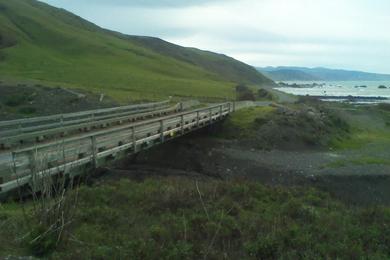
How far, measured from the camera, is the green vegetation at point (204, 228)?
1041cm

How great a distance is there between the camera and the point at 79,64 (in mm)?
110000

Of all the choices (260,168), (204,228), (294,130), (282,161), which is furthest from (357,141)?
(204,228)

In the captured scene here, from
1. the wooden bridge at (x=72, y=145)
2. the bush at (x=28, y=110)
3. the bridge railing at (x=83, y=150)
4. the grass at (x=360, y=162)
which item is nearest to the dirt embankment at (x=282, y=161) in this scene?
the grass at (x=360, y=162)

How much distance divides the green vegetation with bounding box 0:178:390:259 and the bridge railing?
907 mm

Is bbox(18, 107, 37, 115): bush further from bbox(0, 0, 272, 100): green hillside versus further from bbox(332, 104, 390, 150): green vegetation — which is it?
bbox(332, 104, 390, 150): green vegetation

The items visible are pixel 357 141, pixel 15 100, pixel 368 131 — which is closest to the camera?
pixel 357 141

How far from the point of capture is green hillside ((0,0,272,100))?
3113 inches

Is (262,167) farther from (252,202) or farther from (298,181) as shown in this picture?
(252,202)

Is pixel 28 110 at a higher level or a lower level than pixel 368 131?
higher

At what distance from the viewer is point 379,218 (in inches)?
608

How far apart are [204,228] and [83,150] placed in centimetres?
535

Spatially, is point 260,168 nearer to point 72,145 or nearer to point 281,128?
point 281,128

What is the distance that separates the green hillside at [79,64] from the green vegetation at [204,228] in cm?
4345

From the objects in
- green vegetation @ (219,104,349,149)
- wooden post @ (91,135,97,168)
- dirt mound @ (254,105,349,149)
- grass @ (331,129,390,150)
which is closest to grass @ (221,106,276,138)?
green vegetation @ (219,104,349,149)
